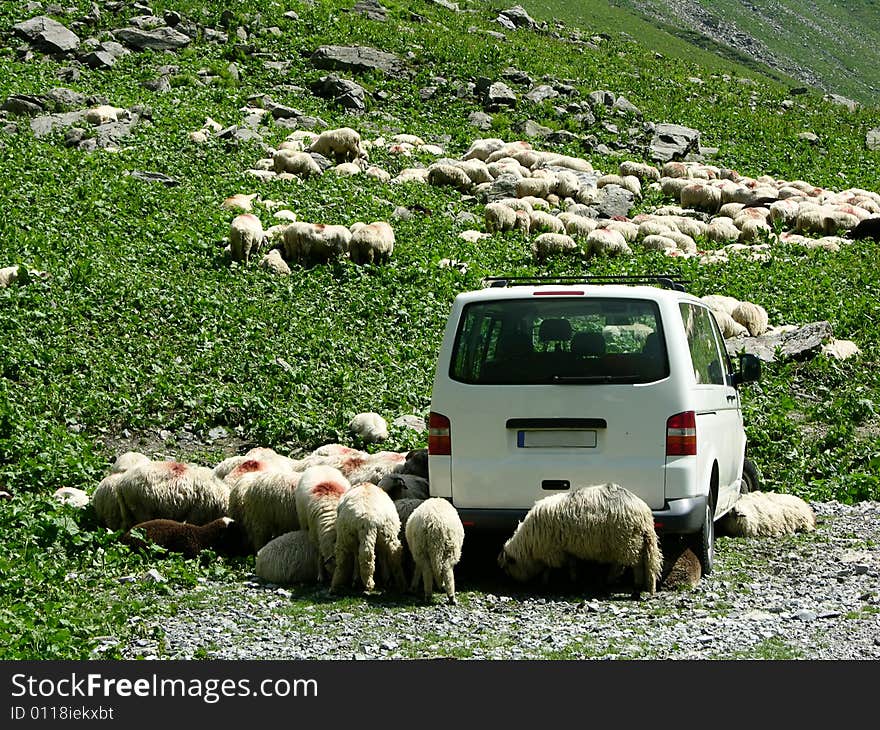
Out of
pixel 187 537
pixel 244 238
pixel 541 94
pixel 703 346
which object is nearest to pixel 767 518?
pixel 703 346

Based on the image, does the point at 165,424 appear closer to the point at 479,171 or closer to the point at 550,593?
the point at 550,593

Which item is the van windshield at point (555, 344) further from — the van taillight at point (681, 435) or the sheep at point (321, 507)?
the sheep at point (321, 507)

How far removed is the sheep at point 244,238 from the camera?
1855cm

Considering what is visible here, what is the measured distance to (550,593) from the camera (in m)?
8.00

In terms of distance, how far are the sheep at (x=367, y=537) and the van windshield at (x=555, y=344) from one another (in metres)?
1.12

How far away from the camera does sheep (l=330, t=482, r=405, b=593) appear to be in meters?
7.87

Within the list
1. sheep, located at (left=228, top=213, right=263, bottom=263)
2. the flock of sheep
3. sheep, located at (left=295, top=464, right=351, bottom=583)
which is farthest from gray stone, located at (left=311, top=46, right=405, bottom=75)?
sheep, located at (left=295, top=464, right=351, bottom=583)

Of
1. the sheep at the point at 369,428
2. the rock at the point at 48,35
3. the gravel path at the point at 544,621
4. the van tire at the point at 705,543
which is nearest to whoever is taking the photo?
the gravel path at the point at 544,621

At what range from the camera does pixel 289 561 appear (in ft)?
27.7

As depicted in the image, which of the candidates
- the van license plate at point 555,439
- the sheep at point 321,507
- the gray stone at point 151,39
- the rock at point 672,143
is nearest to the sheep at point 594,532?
the van license plate at point 555,439

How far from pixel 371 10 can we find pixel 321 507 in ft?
117

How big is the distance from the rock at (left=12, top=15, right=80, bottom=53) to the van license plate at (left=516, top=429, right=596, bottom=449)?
89.8 ft

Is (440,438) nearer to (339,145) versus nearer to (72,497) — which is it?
(72,497)

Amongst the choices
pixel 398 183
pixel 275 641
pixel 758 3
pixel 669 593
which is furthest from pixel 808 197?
pixel 758 3
